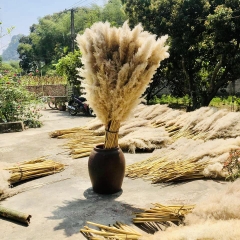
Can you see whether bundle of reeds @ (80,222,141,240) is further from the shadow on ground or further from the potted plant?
the potted plant

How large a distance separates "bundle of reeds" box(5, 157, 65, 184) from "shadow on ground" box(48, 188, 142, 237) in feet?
3.84

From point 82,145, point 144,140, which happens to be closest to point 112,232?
point 144,140

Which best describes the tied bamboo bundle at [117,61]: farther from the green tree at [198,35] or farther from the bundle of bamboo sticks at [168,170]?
the green tree at [198,35]

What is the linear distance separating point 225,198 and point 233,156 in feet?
4.97

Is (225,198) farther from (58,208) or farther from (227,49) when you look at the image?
(227,49)

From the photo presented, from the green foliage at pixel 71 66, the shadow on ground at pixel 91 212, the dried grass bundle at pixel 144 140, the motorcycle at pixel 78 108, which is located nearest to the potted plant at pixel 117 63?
the shadow on ground at pixel 91 212

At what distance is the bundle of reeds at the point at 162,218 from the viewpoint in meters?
3.35

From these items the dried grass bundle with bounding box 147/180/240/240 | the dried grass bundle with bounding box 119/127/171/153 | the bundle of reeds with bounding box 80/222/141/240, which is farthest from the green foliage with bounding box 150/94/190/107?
the dried grass bundle with bounding box 147/180/240/240

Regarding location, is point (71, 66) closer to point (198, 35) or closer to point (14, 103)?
point (14, 103)

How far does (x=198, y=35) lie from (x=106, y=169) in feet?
32.3

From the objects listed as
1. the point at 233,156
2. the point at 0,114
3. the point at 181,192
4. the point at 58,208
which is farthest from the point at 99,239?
the point at 0,114

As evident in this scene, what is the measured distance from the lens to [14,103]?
10.8 metres

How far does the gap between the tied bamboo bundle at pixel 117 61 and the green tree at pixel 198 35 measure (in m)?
8.10

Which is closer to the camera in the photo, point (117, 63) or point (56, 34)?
point (117, 63)
